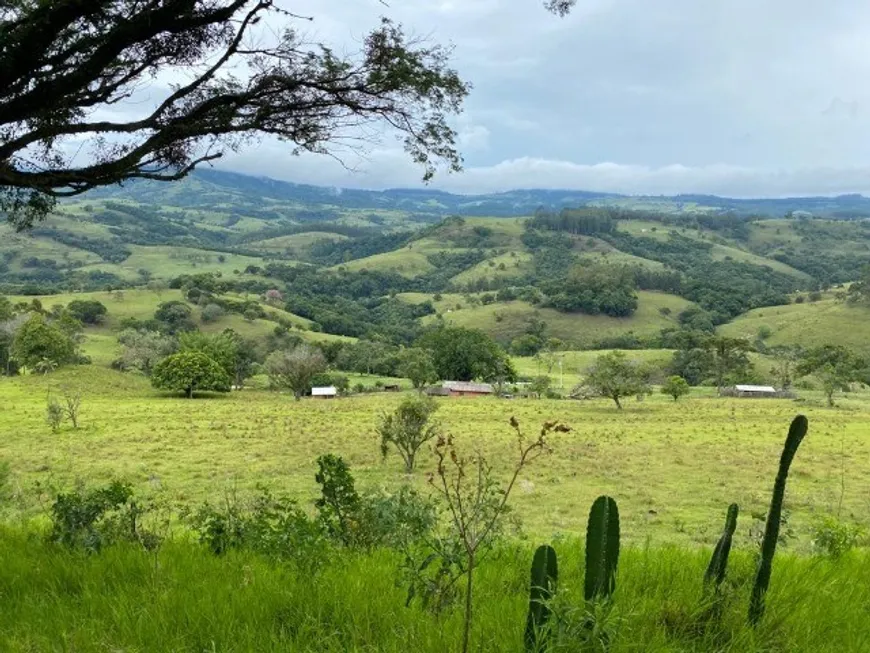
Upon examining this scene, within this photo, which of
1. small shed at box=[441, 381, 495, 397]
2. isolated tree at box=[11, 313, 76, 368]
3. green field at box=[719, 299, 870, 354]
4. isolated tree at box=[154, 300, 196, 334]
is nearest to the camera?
isolated tree at box=[11, 313, 76, 368]

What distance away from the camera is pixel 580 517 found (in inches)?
842

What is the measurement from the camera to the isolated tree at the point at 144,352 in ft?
283

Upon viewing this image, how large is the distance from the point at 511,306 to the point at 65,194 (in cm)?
16230

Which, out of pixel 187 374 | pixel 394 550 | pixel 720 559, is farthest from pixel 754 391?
pixel 720 559

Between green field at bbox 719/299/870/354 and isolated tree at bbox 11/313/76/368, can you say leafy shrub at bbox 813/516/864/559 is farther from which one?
green field at bbox 719/299/870/354

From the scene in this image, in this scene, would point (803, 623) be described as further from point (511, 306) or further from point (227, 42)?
point (511, 306)

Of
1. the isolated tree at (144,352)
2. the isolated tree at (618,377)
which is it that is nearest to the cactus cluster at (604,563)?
the isolated tree at (618,377)

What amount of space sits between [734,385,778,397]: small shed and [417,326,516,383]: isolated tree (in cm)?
2830

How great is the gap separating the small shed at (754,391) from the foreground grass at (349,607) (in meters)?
85.4

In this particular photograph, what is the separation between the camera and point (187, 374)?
2564 inches

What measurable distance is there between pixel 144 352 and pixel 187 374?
2620 centimetres

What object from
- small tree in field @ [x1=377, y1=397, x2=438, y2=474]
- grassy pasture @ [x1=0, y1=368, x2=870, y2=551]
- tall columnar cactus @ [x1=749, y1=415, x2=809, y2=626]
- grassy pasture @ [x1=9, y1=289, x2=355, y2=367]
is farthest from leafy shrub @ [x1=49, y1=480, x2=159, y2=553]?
grassy pasture @ [x1=9, y1=289, x2=355, y2=367]

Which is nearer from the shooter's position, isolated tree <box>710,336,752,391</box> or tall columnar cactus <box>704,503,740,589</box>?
tall columnar cactus <box>704,503,740,589</box>

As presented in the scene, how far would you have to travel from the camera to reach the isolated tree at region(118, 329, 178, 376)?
283 ft
